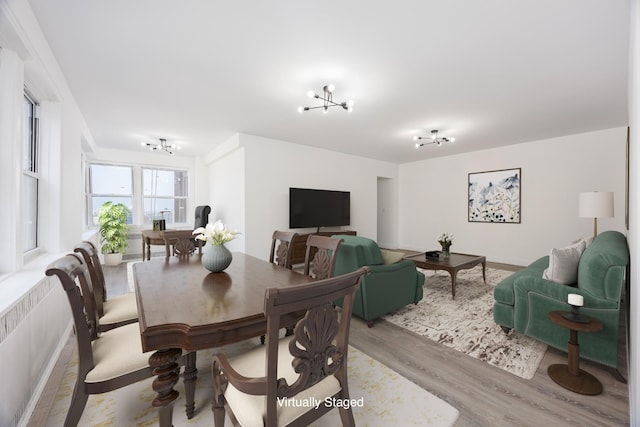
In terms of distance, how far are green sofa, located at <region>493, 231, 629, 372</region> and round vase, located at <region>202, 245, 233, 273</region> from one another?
2.42 m

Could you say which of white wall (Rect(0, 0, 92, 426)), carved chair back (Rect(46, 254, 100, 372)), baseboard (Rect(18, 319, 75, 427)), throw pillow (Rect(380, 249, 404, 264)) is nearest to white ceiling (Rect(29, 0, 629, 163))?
white wall (Rect(0, 0, 92, 426))

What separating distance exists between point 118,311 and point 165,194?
212 inches

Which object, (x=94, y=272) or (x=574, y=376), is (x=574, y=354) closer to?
(x=574, y=376)

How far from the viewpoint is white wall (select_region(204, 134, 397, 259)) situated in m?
4.70

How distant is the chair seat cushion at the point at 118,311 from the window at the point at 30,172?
1.00 metres

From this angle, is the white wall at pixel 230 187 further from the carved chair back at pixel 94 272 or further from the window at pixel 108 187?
the carved chair back at pixel 94 272

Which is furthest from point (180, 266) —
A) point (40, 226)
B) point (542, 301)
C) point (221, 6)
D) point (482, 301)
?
point (482, 301)

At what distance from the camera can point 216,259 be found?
1.85 meters

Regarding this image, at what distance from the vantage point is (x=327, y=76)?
272 centimetres

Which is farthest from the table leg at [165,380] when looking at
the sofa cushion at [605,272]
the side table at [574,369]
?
the sofa cushion at [605,272]

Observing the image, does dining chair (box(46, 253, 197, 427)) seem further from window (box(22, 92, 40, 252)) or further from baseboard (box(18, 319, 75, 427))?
window (box(22, 92, 40, 252))

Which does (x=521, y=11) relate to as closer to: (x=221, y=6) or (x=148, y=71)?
(x=221, y=6)

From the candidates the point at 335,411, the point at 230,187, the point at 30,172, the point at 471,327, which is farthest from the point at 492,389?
the point at 230,187

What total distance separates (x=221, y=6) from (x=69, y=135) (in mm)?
2445
